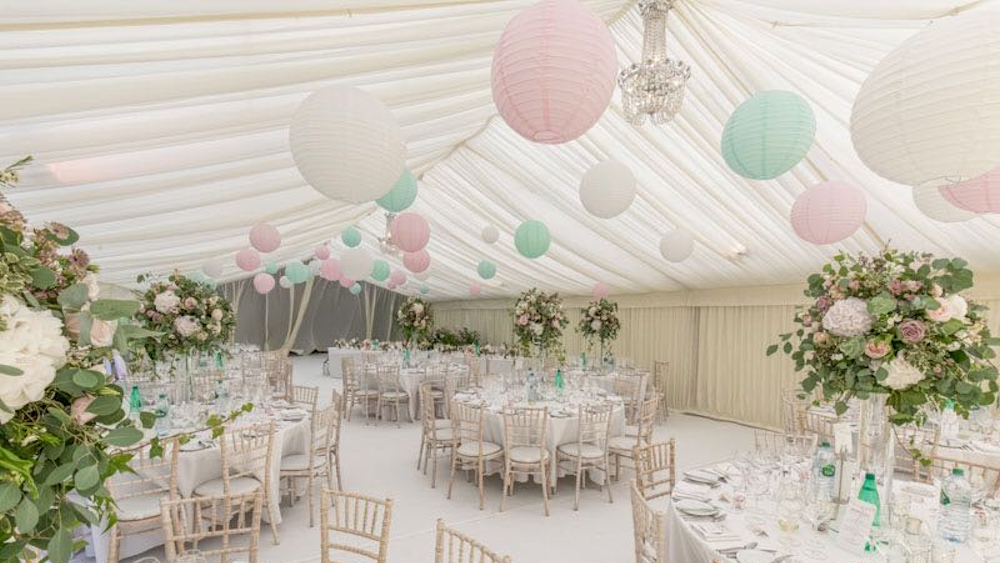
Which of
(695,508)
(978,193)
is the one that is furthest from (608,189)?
(695,508)

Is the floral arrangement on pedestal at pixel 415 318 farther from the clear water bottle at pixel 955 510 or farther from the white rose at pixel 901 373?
the white rose at pixel 901 373

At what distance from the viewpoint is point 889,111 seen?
1784mm

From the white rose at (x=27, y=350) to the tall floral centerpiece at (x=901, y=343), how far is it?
287 cm

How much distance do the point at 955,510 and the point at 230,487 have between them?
4748 millimetres

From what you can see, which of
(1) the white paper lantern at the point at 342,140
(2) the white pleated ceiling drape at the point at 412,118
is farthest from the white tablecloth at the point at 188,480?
(1) the white paper lantern at the point at 342,140

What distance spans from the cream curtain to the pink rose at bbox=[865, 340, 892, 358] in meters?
6.55

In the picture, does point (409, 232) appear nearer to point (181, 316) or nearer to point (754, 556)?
point (181, 316)

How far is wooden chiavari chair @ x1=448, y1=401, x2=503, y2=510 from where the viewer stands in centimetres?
561

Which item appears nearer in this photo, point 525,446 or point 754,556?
point 754,556

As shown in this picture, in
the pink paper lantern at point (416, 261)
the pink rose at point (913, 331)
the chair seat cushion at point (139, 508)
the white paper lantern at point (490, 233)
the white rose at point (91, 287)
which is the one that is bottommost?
the chair seat cushion at point (139, 508)

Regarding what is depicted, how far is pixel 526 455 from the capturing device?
5582 millimetres

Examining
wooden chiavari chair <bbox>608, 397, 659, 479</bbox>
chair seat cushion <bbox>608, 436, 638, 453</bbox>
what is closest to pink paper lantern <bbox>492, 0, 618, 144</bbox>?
wooden chiavari chair <bbox>608, 397, 659, 479</bbox>

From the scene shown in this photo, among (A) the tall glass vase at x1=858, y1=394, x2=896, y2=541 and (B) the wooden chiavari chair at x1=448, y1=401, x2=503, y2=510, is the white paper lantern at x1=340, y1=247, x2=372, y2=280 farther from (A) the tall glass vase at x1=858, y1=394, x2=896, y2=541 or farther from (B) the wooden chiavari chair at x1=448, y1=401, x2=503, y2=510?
(A) the tall glass vase at x1=858, y1=394, x2=896, y2=541

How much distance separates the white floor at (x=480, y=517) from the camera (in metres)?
4.53
